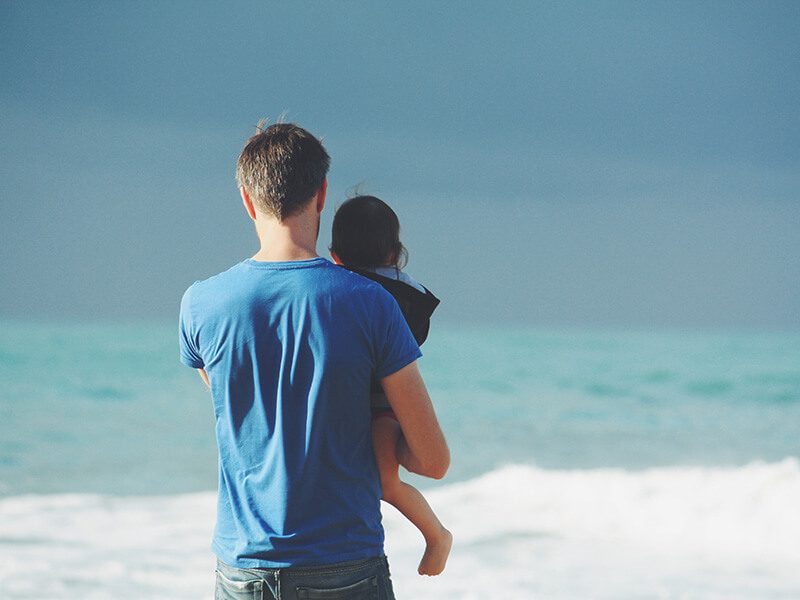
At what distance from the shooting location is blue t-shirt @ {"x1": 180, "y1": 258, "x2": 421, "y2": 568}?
1.46 m

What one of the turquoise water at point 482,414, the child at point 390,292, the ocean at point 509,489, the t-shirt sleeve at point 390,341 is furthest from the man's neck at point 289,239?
the turquoise water at point 482,414

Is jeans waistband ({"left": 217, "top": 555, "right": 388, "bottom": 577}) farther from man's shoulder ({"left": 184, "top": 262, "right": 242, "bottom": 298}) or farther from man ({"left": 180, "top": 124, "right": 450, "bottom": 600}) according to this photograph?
man's shoulder ({"left": 184, "top": 262, "right": 242, "bottom": 298})

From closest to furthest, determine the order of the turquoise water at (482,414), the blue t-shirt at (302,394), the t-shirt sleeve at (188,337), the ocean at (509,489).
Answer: the blue t-shirt at (302,394) → the t-shirt sleeve at (188,337) → the ocean at (509,489) → the turquoise water at (482,414)

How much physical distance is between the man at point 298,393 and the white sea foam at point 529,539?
3.83 meters

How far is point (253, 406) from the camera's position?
151 centimetres

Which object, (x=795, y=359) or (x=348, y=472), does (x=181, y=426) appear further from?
(x=795, y=359)

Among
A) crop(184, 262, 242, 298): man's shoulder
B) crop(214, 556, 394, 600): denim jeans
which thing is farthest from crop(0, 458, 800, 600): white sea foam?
crop(184, 262, 242, 298): man's shoulder

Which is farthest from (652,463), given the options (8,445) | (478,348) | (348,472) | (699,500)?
(478,348)

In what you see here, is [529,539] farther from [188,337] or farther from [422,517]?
[188,337]

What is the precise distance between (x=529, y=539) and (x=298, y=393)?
18.2 ft

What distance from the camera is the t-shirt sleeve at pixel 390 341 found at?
57.7 inches

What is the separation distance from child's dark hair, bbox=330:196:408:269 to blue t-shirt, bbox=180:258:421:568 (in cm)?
67

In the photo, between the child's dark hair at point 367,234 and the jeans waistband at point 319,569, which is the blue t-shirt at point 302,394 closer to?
the jeans waistband at point 319,569

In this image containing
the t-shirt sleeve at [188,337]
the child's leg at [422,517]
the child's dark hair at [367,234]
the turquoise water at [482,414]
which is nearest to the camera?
the t-shirt sleeve at [188,337]
